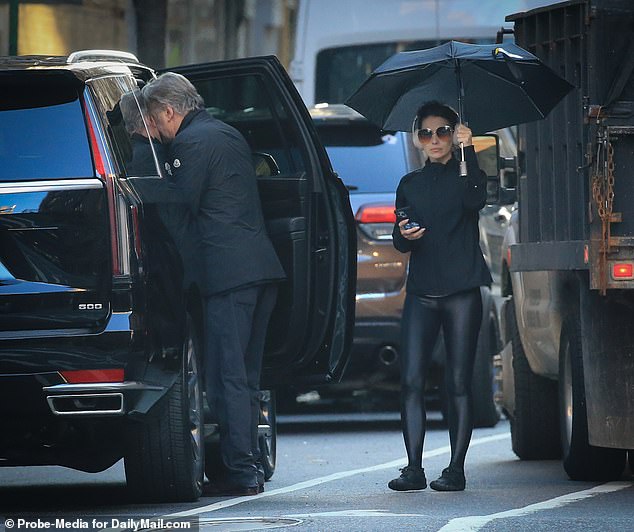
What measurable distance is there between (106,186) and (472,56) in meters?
2.45

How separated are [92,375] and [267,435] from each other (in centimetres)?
241

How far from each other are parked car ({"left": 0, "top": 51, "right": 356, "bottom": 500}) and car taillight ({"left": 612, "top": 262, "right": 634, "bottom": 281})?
1.79 metres

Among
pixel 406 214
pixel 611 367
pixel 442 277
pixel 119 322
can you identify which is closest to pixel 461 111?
pixel 406 214

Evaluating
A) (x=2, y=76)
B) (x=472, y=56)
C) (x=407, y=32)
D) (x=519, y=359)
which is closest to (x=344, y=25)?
(x=407, y=32)

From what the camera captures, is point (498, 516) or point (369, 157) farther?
point (369, 157)

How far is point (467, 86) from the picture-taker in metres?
9.84

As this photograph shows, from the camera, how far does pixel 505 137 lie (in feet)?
53.5

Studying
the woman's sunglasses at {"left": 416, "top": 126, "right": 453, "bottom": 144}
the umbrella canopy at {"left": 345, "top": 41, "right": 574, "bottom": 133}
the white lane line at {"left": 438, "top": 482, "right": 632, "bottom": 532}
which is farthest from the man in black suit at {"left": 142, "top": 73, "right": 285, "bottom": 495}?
the white lane line at {"left": 438, "top": 482, "right": 632, "bottom": 532}

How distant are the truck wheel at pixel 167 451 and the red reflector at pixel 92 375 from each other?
459 mm

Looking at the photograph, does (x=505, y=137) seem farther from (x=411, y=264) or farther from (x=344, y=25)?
(x=411, y=264)

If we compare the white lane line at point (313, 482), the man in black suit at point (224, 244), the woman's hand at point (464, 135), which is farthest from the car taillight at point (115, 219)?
the woman's hand at point (464, 135)

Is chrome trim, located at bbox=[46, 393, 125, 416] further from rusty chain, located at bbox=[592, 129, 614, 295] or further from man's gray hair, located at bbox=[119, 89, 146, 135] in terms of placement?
rusty chain, located at bbox=[592, 129, 614, 295]

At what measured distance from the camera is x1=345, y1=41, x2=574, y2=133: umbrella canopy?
9.30m

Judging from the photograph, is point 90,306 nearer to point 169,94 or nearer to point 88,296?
point 88,296
